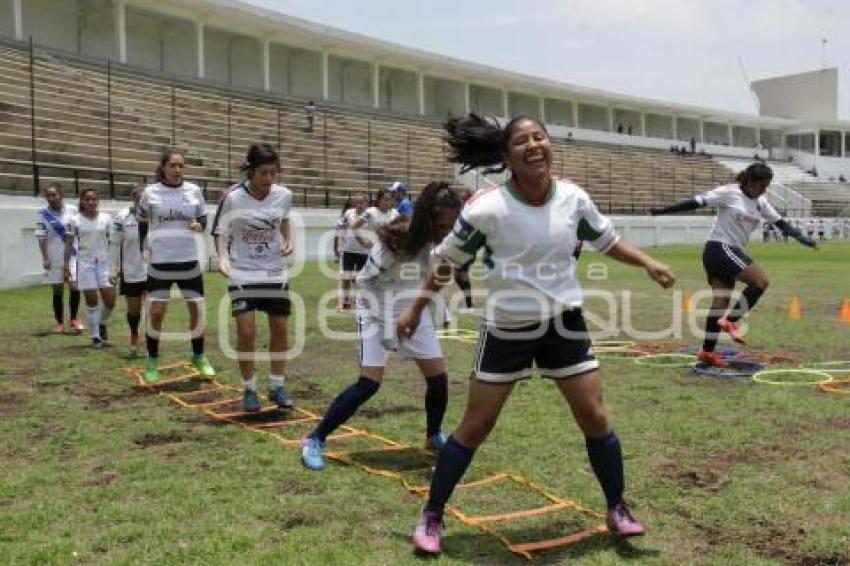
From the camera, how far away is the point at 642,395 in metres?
7.85

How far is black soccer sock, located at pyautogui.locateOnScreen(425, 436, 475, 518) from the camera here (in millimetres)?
4316

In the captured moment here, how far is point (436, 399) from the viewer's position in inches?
235

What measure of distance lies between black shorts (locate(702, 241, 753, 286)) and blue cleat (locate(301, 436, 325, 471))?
5171 mm

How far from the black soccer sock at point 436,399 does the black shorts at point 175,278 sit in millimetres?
3541

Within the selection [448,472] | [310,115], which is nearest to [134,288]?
[448,472]

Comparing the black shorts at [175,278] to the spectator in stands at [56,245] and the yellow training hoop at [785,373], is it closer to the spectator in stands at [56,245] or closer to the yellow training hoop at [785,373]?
the spectator in stands at [56,245]

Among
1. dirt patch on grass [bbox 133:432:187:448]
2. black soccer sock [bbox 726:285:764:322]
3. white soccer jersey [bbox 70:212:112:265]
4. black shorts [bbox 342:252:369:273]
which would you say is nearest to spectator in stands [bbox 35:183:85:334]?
white soccer jersey [bbox 70:212:112:265]

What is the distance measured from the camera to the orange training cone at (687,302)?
49.6 feet

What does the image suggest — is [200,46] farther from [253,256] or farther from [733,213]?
[253,256]

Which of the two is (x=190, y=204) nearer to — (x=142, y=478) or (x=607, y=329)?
(x=142, y=478)

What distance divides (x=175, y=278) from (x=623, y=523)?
569cm

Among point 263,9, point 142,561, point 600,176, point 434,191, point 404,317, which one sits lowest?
point 142,561

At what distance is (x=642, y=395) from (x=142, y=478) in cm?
431

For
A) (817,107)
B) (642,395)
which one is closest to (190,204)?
(642,395)
